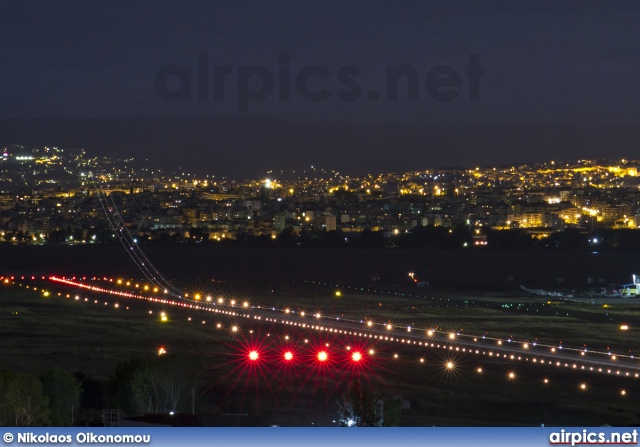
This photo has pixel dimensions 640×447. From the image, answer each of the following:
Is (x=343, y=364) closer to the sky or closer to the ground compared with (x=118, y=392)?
closer to the sky

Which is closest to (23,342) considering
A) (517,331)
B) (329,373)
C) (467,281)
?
(329,373)

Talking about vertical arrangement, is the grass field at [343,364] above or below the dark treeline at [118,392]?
above

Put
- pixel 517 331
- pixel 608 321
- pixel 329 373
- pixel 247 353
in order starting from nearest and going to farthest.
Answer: pixel 329 373, pixel 247 353, pixel 517 331, pixel 608 321

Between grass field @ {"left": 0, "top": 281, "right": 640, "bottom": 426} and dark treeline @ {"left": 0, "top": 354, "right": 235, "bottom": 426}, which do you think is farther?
grass field @ {"left": 0, "top": 281, "right": 640, "bottom": 426}

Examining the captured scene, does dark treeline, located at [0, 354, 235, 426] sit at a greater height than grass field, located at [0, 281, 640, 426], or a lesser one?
lesser

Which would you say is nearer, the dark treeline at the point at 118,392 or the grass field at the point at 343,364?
the dark treeline at the point at 118,392

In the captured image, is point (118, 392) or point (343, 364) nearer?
point (118, 392)

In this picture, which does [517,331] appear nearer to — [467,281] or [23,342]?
[23,342]

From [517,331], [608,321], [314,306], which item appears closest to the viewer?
[517,331]
